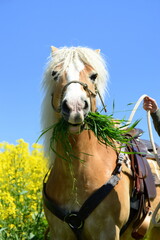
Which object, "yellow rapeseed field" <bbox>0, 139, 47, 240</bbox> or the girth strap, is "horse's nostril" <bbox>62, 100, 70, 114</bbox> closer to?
the girth strap

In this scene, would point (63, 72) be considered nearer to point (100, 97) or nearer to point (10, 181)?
point (100, 97)

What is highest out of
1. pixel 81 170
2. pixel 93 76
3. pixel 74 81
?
pixel 93 76

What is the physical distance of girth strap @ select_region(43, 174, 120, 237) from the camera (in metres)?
3.63

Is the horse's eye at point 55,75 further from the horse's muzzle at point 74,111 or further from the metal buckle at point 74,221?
the metal buckle at point 74,221

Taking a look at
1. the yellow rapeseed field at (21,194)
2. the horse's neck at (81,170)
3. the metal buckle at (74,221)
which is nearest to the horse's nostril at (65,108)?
the horse's neck at (81,170)

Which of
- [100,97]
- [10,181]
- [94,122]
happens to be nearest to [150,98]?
[100,97]

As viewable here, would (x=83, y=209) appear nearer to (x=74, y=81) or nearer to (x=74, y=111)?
(x=74, y=111)

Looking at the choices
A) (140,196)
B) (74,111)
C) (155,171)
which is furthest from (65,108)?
(155,171)

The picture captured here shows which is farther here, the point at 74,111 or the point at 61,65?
the point at 61,65

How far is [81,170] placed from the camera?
12.4ft

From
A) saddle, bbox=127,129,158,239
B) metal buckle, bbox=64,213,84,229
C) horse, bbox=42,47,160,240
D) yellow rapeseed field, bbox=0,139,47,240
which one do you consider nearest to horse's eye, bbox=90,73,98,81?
horse, bbox=42,47,160,240

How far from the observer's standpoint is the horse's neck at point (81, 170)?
374 cm

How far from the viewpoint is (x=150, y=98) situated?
14.2 feet

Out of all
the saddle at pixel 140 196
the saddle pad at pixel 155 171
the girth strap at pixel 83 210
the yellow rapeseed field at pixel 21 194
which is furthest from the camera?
the yellow rapeseed field at pixel 21 194
